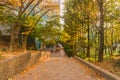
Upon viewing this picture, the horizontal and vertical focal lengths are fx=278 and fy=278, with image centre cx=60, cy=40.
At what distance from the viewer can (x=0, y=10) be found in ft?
115

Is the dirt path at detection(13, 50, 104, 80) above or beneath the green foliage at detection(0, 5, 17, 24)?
beneath

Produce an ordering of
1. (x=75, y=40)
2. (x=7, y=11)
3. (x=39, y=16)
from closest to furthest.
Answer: (x=7, y=11)
(x=39, y=16)
(x=75, y=40)

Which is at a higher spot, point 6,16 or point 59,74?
point 6,16

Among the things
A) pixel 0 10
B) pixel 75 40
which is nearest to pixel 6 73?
pixel 0 10

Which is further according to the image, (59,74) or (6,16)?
(6,16)

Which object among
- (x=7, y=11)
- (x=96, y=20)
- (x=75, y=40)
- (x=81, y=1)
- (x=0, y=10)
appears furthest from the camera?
(x=75, y=40)

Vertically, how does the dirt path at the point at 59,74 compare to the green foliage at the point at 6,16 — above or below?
below

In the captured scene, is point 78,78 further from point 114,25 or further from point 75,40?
point 75,40

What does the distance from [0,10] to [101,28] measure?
17003mm

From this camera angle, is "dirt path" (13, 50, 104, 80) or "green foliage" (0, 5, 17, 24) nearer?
"dirt path" (13, 50, 104, 80)

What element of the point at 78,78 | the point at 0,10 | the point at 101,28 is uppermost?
the point at 0,10

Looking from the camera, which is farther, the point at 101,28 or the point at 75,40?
the point at 75,40

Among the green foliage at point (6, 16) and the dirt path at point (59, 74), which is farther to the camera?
the green foliage at point (6, 16)

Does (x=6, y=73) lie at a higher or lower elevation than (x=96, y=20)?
lower
